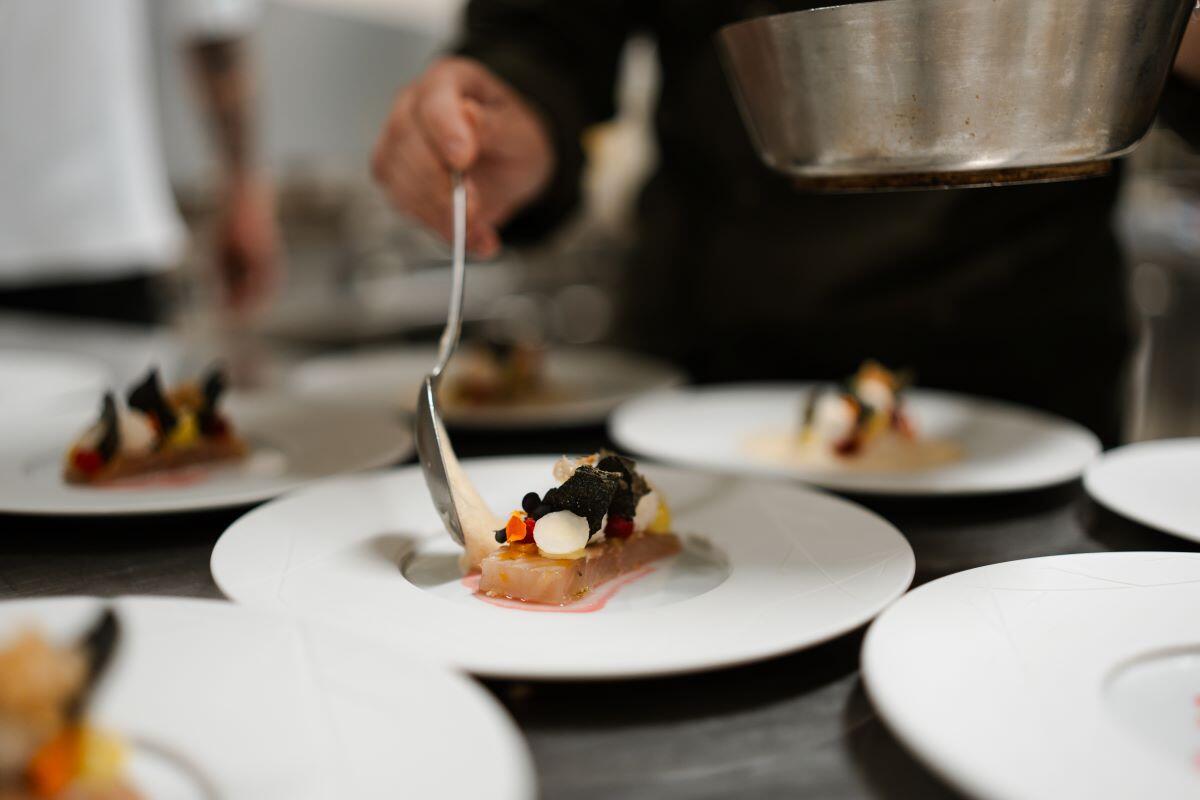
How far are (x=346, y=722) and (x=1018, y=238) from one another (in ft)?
5.38

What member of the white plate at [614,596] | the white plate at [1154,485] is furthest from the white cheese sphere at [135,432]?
the white plate at [1154,485]

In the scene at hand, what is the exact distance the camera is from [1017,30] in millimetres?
749

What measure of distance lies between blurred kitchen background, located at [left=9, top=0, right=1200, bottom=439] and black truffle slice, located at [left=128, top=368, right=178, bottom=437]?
2.18 meters

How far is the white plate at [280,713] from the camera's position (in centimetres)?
52

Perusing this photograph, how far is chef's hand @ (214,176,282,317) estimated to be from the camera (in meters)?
2.89

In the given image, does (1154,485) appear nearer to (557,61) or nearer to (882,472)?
(882,472)

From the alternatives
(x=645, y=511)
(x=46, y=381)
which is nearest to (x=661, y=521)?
(x=645, y=511)

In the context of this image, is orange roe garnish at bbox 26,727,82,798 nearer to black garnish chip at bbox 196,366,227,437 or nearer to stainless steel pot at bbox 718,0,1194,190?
stainless steel pot at bbox 718,0,1194,190

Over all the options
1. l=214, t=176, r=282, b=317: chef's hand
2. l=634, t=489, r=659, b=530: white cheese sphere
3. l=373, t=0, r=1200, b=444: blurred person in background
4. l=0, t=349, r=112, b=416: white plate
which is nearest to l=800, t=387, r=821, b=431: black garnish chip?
l=373, t=0, r=1200, b=444: blurred person in background

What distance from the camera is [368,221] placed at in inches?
195

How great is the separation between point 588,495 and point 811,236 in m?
1.08

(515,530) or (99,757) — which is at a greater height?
(99,757)

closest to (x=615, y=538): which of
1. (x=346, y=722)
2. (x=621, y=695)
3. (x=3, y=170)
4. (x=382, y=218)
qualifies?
(x=621, y=695)

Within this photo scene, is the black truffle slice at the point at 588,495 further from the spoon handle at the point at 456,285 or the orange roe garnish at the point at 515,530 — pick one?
the spoon handle at the point at 456,285
